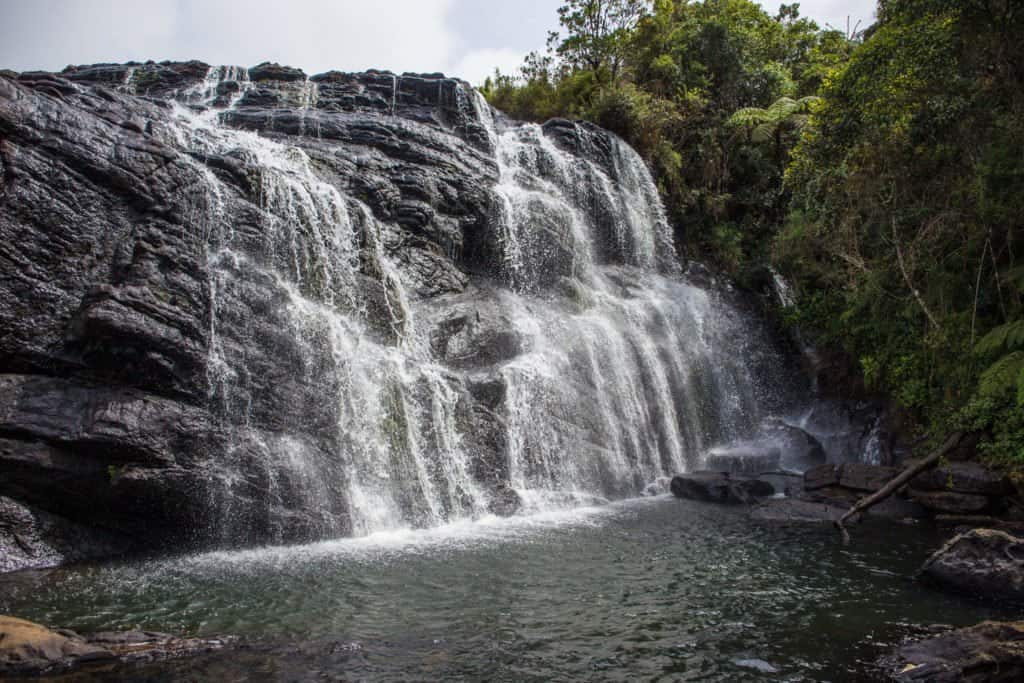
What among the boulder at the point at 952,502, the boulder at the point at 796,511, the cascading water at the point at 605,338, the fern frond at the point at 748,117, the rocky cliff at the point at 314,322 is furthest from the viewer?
the fern frond at the point at 748,117

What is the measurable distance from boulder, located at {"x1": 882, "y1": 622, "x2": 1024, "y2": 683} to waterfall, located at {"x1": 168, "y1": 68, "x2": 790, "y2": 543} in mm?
7391

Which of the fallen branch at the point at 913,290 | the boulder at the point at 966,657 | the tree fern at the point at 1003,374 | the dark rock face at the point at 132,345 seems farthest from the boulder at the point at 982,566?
the dark rock face at the point at 132,345

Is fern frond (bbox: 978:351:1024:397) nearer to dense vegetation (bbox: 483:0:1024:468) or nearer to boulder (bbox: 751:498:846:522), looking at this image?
dense vegetation (bbox: 483:0:1024:468)

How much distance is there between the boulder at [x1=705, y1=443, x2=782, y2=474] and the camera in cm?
1577

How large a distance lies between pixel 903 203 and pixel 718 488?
6628 millimetres

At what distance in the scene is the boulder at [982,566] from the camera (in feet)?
25.0

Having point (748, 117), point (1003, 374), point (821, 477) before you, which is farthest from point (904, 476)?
point (748, 117)

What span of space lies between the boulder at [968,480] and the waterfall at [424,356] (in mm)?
5158

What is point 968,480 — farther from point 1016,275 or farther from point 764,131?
point 764,131

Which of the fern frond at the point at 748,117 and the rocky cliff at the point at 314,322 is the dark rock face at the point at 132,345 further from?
the fern frond at the point at 748,117

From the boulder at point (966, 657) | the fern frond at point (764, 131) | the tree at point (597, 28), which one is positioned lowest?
the boulder at point (966, 657)

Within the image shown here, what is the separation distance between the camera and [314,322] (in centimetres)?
1246

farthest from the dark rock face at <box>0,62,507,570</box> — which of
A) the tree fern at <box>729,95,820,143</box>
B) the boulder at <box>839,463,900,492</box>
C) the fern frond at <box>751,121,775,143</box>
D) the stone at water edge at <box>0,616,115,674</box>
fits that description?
the tree fern at <box>729,95,820,143</box>

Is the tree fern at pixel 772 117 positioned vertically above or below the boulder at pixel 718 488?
above
